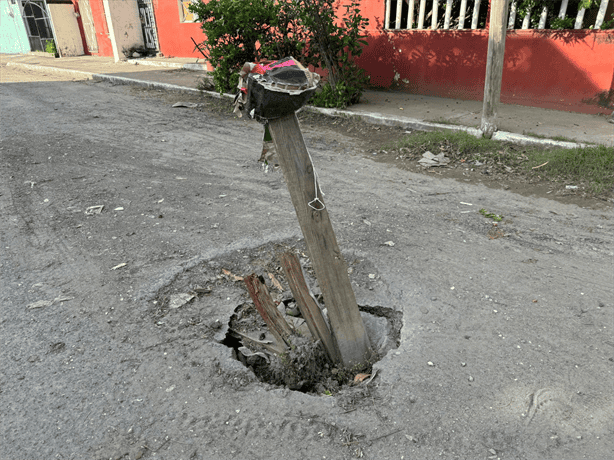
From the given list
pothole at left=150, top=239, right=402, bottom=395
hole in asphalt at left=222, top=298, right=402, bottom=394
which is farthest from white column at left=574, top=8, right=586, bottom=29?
hole in asphalt at left=222, top=298, right=402, bottom=394

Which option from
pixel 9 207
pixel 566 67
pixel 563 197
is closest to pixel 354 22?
pixel 566 67

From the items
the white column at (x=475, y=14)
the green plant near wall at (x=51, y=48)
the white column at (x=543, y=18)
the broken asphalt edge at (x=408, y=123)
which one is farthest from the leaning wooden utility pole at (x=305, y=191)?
the green plant near wall at (x=51, y=48)

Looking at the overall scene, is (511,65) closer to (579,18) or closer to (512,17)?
(512,17)

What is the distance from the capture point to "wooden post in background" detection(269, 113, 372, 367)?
2.00 meters

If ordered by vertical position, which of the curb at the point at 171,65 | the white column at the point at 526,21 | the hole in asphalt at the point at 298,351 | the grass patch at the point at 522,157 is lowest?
the hole in asphalt at the point at 298,351

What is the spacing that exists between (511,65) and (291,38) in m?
3.74

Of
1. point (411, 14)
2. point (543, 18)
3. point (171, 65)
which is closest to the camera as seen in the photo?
point (543, 18)

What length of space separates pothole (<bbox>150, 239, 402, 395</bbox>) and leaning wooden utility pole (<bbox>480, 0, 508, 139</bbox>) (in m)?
3.56

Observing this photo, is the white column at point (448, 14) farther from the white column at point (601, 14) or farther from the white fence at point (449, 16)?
the white column at point (601, 14)

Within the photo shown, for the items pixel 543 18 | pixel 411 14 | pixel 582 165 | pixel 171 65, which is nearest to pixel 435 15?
pixel 411 14

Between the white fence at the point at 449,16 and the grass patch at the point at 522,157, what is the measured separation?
7.88 feet

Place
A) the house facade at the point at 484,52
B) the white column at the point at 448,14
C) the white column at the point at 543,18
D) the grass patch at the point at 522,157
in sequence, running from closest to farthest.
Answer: the grass patch at the point at 522,157, the house facade at the point at 484,52, the white column at the point at 543,18, the white column at the point at 448,14

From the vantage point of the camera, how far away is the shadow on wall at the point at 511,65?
648 cm

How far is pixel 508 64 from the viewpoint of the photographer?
7.24 meters
